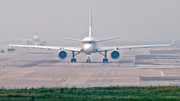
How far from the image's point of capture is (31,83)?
32.7 meters

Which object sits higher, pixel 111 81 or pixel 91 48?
pixel 91 48

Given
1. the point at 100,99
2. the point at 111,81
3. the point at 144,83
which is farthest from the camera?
the point at 111,81

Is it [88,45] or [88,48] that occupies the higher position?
[88,45]

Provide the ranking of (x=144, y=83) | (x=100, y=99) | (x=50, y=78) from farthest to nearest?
(x=50, y=78), (x=144, y=83), (x=100, y=99)

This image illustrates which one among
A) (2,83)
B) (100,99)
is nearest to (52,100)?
(100,99)

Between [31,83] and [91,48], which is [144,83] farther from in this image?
[91,48]

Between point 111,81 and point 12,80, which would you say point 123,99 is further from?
point 12,80

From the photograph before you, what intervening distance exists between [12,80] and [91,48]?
2269 cm

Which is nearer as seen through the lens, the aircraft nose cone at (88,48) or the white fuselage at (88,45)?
the aircraft nose cone at (88,48)

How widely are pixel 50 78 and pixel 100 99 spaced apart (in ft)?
61.0

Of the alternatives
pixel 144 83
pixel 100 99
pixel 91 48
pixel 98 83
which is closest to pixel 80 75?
pixel 98 83

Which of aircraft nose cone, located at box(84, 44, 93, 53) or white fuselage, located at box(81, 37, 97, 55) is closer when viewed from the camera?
aircraft nose cone, located at box(84, 44, 93, 53)

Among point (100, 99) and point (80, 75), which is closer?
point (100, 99)

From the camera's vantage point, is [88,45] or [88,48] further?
[88,45]
